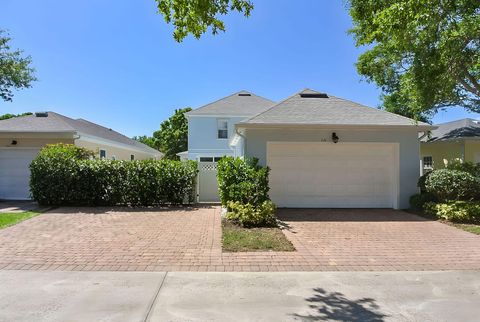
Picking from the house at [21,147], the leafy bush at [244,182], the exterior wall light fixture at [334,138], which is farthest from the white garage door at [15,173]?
the exterior wall light fixture at [334,138]

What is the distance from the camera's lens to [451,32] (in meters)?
9.13

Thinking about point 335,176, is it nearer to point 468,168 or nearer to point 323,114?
point 323,114

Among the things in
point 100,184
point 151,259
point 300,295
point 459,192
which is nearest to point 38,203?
point 100,184

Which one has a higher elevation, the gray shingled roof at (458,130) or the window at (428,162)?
the gray shingled roof at (458,130)

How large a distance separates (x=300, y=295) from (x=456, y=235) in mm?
5906

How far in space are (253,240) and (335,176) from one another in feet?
20.0

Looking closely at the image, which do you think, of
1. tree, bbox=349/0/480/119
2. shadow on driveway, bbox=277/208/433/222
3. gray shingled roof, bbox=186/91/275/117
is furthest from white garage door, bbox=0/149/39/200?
tree, bbox=349/0/480/119

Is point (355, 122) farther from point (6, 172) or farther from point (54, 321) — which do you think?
point (6, 172)

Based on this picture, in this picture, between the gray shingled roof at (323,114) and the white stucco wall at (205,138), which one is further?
the white stucco wall at (205,138)

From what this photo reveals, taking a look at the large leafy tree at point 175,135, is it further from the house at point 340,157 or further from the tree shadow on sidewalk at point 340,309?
the tree shadow on sidewalk at point 340,309

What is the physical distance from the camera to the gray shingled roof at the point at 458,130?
691 inches

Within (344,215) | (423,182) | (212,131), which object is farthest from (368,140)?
(212,131)

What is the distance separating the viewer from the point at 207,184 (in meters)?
15.6

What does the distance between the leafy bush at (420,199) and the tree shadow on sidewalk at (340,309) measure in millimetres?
8523
